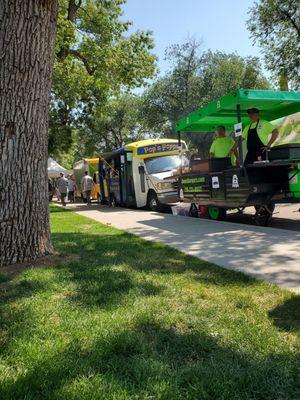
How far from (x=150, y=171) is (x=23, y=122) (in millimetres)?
11310

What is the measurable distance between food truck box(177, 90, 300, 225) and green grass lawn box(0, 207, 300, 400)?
13.9 ft

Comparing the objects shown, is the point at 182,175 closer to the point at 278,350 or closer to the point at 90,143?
the point at 278,350

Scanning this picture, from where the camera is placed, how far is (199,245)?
7.48 metres

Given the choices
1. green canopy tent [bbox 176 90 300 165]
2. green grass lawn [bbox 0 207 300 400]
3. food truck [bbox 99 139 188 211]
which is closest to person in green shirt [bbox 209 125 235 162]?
green canopy tent [bbox 176 90 300 165]

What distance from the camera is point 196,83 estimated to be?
4231cm

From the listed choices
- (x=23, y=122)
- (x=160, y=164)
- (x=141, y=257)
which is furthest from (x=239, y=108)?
(x=160, y=164)

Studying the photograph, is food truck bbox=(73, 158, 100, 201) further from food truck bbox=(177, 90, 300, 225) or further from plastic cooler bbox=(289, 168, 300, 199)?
plastic cooler bbox=(289, 168, 300, 199)

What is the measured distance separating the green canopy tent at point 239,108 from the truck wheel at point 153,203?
3.90m

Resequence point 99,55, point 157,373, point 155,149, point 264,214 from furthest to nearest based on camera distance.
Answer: point 99,55
point 155,149
point 264,214
point 157,373

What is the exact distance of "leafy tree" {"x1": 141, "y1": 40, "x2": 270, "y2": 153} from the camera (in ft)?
135

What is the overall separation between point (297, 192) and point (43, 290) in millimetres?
6268

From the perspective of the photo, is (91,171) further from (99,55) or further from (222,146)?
(222,146)

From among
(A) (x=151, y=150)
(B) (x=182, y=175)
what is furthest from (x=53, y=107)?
(B) (x=182, y=175)

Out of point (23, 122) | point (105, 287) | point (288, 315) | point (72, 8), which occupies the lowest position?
point (288, 315)
